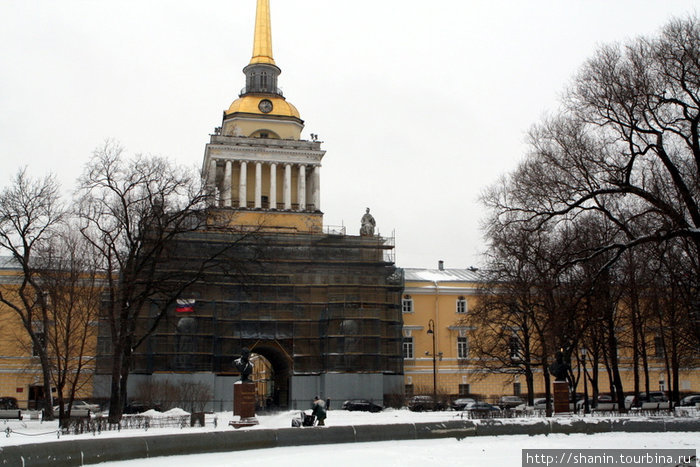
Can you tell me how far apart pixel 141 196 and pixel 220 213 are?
12.3 feet

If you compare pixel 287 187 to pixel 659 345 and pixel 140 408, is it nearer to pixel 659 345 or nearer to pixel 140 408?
pixel 140 408

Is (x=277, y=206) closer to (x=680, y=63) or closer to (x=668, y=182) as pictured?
(x=668, y=182)

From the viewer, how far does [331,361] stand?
167ft

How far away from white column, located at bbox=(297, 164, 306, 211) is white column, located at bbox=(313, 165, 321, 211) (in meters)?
0.89

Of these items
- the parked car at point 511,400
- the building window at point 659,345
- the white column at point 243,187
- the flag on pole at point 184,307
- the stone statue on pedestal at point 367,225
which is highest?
the white column at point 243,187

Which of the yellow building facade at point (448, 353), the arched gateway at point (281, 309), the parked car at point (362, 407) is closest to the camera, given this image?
the parked car at point (362, 407)

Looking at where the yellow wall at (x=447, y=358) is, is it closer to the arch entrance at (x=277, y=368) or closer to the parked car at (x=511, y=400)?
the parked car at (x=511, y=400)

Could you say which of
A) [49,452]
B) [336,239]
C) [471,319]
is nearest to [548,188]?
[49,452]

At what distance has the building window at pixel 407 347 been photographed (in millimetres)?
60594

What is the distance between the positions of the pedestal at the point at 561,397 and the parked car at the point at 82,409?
20.4 m

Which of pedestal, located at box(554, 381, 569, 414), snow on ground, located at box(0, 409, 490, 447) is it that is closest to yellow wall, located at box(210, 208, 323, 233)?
snow on ground, located at box(0, 409, 490, 447)

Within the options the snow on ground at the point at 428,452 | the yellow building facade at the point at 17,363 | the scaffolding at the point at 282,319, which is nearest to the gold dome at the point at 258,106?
the scaffolding at the point at 282,319

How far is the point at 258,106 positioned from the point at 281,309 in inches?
750

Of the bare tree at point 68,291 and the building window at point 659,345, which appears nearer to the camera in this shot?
the bare tree at point 68,291
